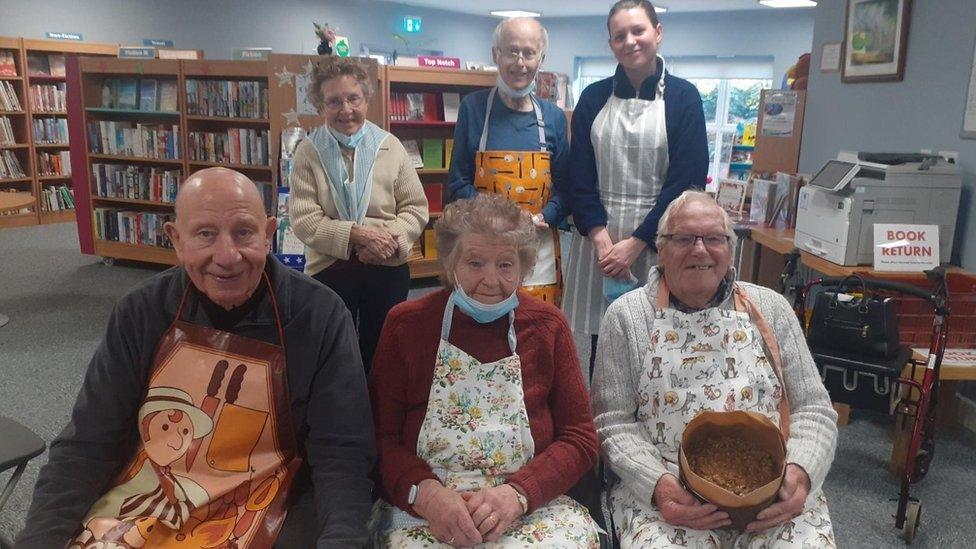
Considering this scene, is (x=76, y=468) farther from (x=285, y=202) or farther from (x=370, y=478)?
(x=285, y=202)

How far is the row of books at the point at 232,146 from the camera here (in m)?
5.41

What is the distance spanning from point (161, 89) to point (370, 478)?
5341 millimetres

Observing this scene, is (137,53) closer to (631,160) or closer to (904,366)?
(631,160)

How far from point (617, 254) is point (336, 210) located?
904 mm

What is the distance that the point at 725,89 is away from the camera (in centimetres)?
1157

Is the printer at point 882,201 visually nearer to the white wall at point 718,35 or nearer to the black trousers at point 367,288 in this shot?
the black trousers at point 367,288

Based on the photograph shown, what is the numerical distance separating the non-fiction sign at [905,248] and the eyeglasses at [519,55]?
6.08 feet

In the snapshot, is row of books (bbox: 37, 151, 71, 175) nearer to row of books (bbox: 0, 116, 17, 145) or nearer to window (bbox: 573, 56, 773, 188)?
row of books (bbox: 0, 116, 17, 145)

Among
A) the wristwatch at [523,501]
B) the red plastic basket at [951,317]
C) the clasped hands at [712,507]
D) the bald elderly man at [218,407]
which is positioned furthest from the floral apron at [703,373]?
the red plastic basket at [951,317]

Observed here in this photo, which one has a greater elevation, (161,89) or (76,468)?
(161,89)

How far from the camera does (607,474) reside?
1691 mm

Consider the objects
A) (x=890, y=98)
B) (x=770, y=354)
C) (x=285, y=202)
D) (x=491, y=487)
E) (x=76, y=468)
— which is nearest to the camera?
(x=76, y=468)

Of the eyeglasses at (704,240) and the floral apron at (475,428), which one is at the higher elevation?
the eyeglasses at (704,240)

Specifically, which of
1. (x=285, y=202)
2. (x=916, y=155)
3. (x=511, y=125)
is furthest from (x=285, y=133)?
(x=916, y=155)
